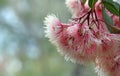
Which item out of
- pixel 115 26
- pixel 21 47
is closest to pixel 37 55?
pixel 21 47

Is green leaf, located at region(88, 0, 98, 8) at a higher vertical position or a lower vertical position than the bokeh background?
lower

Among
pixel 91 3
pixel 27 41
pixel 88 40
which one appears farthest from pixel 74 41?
pixel 27 41

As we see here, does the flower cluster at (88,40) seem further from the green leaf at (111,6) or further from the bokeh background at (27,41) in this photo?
the bokeh background at (27,41)

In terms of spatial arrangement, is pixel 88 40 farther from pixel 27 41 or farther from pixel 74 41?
pixel 27 41

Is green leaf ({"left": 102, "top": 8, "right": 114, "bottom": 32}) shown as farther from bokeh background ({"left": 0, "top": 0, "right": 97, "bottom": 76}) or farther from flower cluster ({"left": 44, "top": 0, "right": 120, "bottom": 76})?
bokeh background ({"left": 0, "top": 0, "right": 97, "bottom": 76})

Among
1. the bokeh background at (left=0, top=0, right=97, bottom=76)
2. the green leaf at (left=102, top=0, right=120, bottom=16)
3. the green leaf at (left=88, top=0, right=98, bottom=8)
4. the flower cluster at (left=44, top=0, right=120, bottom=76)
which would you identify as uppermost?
the bokeh background at (left=0, top=0, right=97, bottom=76)

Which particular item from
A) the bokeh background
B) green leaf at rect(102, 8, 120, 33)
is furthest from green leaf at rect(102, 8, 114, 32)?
the bokeh background

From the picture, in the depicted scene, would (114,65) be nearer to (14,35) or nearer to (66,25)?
(66,25)
